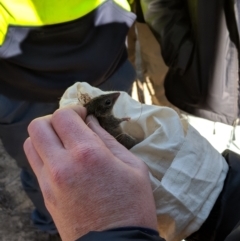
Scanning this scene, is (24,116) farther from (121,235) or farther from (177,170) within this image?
(121,235)

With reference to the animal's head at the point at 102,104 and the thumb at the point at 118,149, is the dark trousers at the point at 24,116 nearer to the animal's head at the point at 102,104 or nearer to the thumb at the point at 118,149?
the animal's head at the point at 102,104

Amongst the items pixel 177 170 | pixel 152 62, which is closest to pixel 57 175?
pixel 177 170

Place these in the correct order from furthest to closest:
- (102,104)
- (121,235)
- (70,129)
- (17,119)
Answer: (17,119)
(102,104)
(70,129)
(121,235)

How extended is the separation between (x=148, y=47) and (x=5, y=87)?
817mm

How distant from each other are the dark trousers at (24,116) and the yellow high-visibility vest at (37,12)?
0.77ft

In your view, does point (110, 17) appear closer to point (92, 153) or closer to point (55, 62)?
point (55, 62)

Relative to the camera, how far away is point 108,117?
923 millimetres

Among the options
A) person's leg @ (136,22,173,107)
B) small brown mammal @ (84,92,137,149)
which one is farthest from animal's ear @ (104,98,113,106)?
person's leg @ (136,22,173,107)

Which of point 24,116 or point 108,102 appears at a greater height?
point 108,102

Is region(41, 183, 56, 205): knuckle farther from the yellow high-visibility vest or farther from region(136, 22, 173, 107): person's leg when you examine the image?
region(136, 22, 173, 107): person's leg

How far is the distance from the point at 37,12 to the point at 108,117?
0.50m

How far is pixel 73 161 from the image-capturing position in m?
0.66

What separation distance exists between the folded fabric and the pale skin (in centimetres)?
11

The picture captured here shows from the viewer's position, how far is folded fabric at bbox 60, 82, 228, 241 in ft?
2.53
